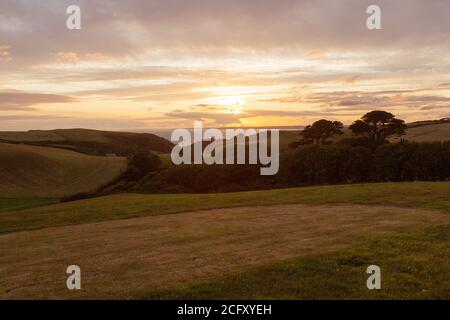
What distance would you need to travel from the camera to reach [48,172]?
107812mm

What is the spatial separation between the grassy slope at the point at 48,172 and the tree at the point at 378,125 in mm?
59571

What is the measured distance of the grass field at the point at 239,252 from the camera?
49.2 feet

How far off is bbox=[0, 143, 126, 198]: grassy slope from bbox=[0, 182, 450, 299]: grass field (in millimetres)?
60276

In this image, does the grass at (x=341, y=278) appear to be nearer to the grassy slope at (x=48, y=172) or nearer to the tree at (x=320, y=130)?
the grassy slope at (x=48, y=172)

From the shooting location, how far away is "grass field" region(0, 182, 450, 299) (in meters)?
15.0

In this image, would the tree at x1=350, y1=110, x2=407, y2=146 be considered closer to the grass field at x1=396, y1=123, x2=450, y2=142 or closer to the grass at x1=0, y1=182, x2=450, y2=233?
the grass field at x1=396, y1=123, x2=450, y2=142

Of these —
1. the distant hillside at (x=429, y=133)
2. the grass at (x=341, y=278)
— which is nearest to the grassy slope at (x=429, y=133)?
the distant hillside at (x=429, y=133)

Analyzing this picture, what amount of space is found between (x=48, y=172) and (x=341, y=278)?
104 meters

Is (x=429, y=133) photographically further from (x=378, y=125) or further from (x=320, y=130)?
(x=320, y=130)

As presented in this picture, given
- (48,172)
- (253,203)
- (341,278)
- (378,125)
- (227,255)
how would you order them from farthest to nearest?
1. (48,172)
2. (378,125)
3. (253,203)
4. (227,255)
5. (341,278)

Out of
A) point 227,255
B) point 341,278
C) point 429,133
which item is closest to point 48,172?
point 227,255

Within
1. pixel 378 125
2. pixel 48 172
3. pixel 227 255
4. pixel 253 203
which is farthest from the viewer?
pixel 48 172

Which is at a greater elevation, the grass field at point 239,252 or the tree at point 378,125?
the tree at point 378,125

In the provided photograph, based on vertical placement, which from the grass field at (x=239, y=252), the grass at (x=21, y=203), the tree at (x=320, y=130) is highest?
the tree at (x=320, y=130)
